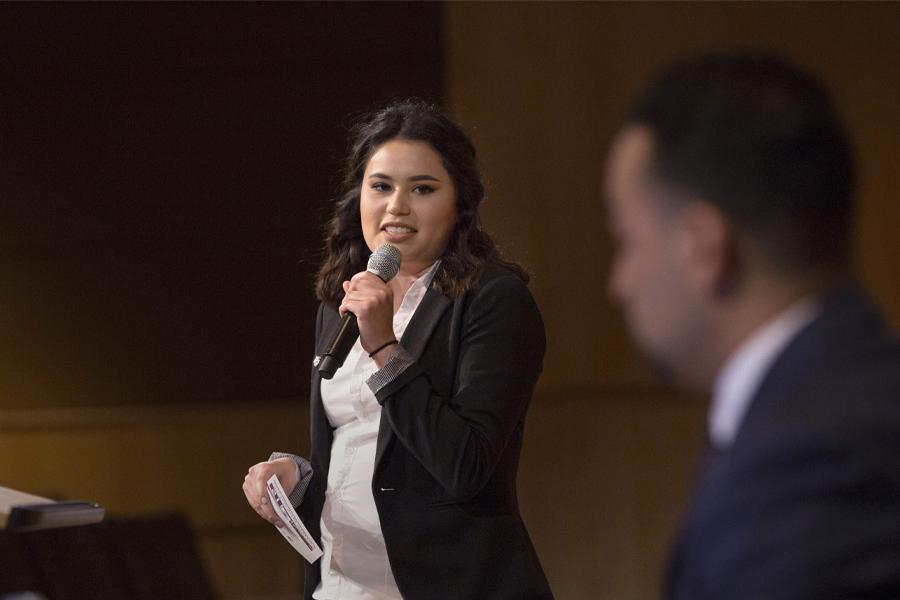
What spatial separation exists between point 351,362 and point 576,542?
117 inches

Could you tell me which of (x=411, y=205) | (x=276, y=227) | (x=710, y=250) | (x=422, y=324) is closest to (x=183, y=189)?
(x=276, y=227)

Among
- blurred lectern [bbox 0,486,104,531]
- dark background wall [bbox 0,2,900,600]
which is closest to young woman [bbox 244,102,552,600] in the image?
blurred lectern [bbox 0,486,104,531]

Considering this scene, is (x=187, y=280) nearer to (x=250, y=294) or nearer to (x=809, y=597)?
(x=250, y=294)

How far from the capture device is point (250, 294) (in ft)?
15.7

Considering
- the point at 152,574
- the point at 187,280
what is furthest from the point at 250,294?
the point at 152,574

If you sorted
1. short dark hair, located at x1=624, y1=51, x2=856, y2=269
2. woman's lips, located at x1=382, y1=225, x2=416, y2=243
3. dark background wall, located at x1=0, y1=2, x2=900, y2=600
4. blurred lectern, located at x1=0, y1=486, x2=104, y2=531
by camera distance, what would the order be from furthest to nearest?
1. dark background wall, located at x1=0, y1=2, x2=900, y2=600
2. woman's lips, located at x1=382, y1=225, x2=416, y2=243
3. blurred lectern, located at x1=0, y1=486, x2=104, y2=531
4. short dark hair, located at x1=624, y1=51, x2=856, y2=269

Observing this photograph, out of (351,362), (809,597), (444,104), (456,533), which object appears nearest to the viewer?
(809,597)

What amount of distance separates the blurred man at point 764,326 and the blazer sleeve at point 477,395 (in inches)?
35.3

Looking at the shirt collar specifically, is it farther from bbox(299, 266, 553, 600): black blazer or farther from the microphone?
the microphone

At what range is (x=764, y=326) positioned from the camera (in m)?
0.89

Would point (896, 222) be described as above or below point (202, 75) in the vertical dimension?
below

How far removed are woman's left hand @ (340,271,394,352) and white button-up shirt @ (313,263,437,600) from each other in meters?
0.11

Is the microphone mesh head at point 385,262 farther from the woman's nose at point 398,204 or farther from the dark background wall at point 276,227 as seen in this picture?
the dark background wall at point 276,227

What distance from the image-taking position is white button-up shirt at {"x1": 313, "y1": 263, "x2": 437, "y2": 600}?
1.91 metres
